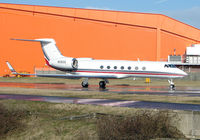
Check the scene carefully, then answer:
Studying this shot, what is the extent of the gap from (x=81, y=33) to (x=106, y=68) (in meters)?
25.2

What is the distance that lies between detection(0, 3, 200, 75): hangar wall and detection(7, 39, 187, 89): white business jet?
2187 centimetres

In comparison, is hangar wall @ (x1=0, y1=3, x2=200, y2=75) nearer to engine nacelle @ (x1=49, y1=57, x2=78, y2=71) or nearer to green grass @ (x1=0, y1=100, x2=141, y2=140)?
engine nacelle @ (x1=49, y1=57, x2=78, y2=71)

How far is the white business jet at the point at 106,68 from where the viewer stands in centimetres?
2975

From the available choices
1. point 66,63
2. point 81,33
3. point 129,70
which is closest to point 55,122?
point 129,70

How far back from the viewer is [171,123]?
11914mm

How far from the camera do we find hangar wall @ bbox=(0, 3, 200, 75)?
53938 mm

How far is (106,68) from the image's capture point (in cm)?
3094

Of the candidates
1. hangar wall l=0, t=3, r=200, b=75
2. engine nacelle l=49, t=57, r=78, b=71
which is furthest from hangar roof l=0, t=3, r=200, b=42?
engine nacelle l=49, t=57, r=78, b=71

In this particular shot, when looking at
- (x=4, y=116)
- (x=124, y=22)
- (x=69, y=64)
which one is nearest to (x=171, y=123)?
(x=4, y=116)

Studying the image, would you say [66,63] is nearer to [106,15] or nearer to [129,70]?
[129,70]

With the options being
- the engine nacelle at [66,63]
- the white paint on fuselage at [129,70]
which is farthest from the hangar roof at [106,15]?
the white paint on fuselage at [129,70]

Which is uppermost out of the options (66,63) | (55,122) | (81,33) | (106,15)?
(106,15)

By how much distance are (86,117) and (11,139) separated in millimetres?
3420

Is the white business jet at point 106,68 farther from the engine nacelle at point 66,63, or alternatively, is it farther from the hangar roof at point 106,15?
the hangar roof at point 106,15
